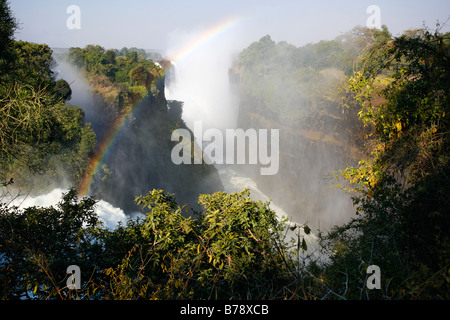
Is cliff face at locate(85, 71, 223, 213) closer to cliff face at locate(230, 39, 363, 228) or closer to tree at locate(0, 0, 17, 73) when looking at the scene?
cliff face at locate(230, 39, 363, 228)

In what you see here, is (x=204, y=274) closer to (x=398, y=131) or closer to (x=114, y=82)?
(x=398, y=131)

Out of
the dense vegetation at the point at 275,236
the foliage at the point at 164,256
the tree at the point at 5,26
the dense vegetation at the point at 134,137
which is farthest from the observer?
the dense vegetation at the point at 134,137

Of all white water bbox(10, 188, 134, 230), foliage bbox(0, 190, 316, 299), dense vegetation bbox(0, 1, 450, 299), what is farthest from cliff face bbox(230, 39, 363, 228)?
foliage bbox(0, 190, 316, 299)

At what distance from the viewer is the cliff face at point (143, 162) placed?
64.0ft

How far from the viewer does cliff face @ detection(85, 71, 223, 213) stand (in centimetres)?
1952

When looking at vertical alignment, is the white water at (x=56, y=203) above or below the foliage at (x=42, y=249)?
above

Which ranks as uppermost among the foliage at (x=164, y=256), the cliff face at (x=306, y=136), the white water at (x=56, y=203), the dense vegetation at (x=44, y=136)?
the cliff face at (x=306, y=136)

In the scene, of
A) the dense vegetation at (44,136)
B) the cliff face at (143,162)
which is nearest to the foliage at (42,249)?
the dense vegetation at (44,136)

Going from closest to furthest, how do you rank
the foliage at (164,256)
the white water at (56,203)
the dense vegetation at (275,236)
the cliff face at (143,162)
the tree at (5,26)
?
the dense vegetation at (275,236), the foliage at (164,256), the tree at (5,26), the white water at (56,203), the cliff face at (143,162)

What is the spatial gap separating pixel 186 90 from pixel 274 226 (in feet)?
194

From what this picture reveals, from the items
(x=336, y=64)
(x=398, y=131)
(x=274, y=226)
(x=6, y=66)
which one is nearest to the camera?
(x=274, y=226)

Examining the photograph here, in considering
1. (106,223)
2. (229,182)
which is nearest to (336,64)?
(229,182)

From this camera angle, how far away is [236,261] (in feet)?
14.1

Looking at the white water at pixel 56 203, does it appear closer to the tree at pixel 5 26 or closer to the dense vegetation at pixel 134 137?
the dense vegetation at pixel 134 137
